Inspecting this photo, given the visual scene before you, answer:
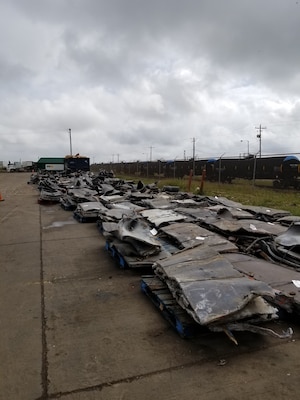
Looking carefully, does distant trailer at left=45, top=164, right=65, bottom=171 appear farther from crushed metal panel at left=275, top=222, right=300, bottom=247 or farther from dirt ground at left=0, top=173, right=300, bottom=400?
crushed metal panel at left=275, top=222, right=300, bottom=247

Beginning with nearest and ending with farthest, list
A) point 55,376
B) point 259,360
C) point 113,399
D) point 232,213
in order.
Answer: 1. point 113,399
2. point 55,376
3. point 259,360
4. point 232,213

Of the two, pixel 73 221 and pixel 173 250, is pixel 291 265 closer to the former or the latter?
pixel 173 250

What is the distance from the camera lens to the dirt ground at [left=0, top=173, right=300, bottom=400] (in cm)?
249

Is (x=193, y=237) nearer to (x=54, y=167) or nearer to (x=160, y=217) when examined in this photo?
(x=160, y=217)

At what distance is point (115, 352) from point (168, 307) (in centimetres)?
70

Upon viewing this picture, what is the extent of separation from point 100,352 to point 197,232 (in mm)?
3340

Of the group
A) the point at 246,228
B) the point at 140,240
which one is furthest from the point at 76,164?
the point at 140,240

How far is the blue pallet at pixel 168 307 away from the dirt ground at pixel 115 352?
0.08m

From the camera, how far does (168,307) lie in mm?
3398

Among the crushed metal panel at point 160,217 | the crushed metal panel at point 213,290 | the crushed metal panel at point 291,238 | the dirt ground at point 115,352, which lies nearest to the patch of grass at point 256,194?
the crushed metal panel at point 160,217

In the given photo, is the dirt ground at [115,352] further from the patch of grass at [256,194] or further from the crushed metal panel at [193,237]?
the patch of grass at [256,194]

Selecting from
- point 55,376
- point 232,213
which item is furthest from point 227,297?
point 232,213

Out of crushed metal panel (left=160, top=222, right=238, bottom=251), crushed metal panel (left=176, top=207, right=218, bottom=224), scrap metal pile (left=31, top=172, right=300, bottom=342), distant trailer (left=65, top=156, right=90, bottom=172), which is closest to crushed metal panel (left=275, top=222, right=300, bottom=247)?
scrap metal pile (left=31, top=172, right=300, bottom=342)

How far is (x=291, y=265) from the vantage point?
4.70 metres
